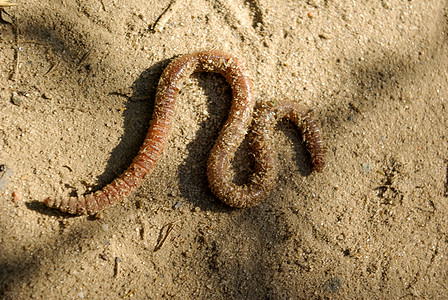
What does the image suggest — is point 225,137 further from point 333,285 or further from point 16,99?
point 16,99

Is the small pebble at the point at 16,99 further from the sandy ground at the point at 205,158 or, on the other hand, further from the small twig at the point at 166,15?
the small twig at the point at 166,15

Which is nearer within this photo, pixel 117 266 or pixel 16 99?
pixel 117 266


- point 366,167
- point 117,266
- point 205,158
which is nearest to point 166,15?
point 205,158

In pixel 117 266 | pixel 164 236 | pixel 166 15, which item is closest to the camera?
pixel 117 266

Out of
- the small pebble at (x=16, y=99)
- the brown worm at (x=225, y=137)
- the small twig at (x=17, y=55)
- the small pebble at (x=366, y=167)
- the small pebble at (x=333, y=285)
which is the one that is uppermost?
→ the small twig at (x=17, y=55)

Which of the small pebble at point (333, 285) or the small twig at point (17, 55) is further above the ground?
the small twig at point (17, 55)

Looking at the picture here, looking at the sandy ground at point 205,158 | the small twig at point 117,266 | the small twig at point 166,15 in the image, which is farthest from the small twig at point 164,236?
the small twig at point 166,15

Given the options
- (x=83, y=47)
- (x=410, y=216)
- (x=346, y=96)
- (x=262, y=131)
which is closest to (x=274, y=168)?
(x=262, y=131)
